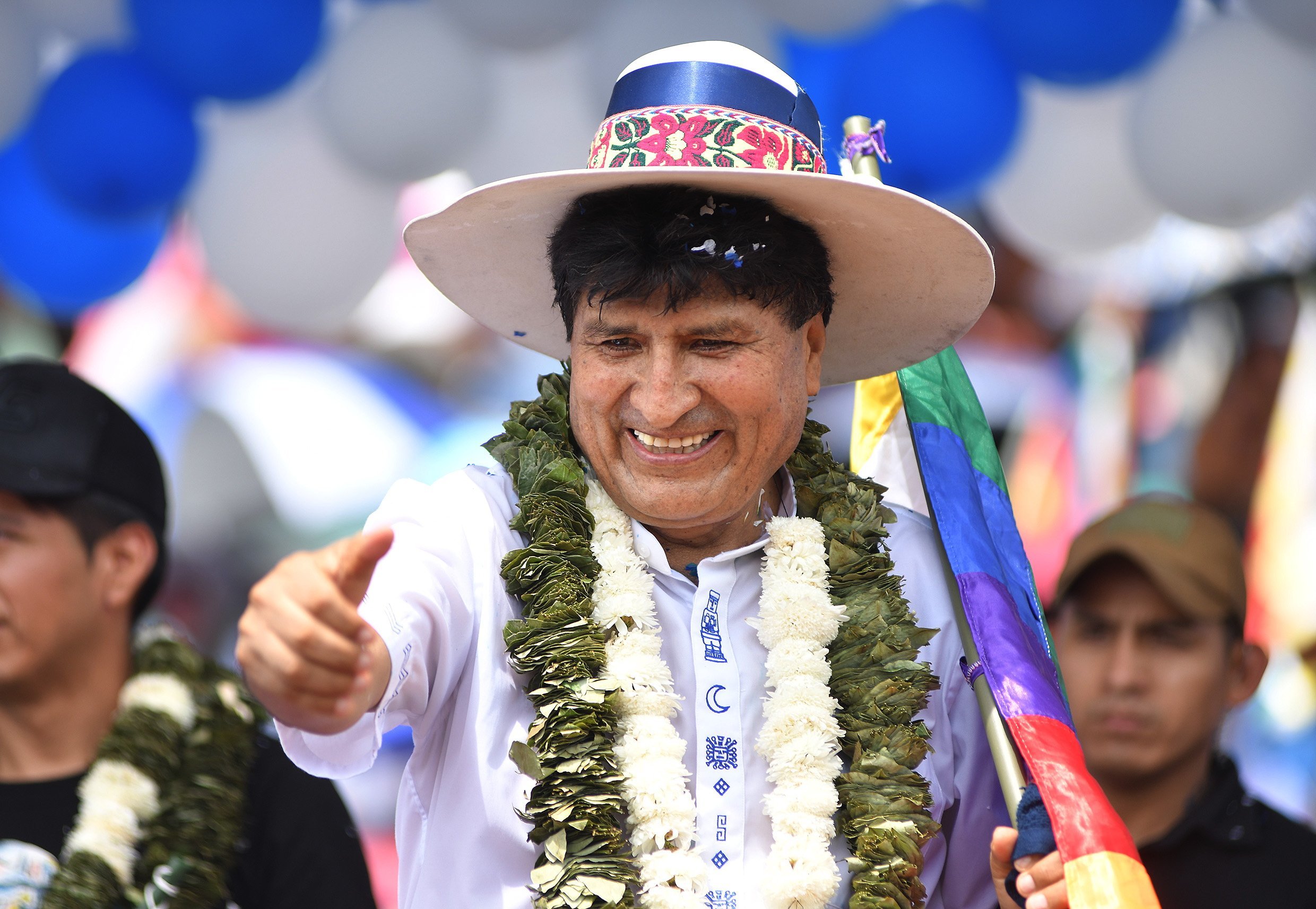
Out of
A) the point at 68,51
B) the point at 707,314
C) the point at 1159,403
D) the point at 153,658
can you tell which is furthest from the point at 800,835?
the point at 1159,403

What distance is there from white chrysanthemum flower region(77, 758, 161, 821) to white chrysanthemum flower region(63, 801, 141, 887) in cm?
1

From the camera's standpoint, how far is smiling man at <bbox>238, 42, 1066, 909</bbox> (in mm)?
2023

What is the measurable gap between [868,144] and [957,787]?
128 cm

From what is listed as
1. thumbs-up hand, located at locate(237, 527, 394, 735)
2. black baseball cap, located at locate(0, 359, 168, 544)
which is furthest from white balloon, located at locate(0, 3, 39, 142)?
thumbs-up hand, located at locate(237, 527, 394, 735)

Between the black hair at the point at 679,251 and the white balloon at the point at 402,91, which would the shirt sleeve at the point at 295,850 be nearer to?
the black hair at the point at 679,251

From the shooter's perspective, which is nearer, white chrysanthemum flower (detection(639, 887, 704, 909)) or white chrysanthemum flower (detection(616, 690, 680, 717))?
white chrysanthemum flower (detection(639, 887, 704, 909))

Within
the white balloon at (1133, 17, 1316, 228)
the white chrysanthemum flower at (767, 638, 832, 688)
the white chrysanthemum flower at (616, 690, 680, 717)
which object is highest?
the white balloon at (1133, 17, 1316, 228)

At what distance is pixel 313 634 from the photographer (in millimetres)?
1462

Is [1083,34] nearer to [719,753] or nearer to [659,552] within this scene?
[659,552]

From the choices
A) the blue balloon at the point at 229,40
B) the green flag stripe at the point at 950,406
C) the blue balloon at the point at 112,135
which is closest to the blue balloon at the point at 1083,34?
the green flag stripe at the point at 950,406

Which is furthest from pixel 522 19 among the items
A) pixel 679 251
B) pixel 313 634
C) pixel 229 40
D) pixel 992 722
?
pixel 313 634

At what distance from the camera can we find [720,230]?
2.15 m

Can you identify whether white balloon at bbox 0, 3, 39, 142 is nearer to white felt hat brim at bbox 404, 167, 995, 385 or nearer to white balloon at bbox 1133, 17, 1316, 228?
white felt hat brim at bbox 404, 167, 995, 385

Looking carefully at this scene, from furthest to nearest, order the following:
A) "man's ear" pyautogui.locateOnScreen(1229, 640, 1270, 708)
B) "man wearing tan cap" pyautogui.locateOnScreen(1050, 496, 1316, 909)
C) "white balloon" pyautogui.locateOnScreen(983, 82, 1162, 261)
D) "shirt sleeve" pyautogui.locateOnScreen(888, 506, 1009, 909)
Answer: "white balloon" pyautogui.locateOnScreen(983, 82, 1162, 261) → "man's ear" pyautogui.locateOnScreen(1229, 640, 1270, 708) → "man wearing tan cap" pyautogui.locateOnScreen(1050, 496, 1316, 909) → "shirt sleeve" pyautogui.locateOnScreen(888, 506, 1009, 909)
